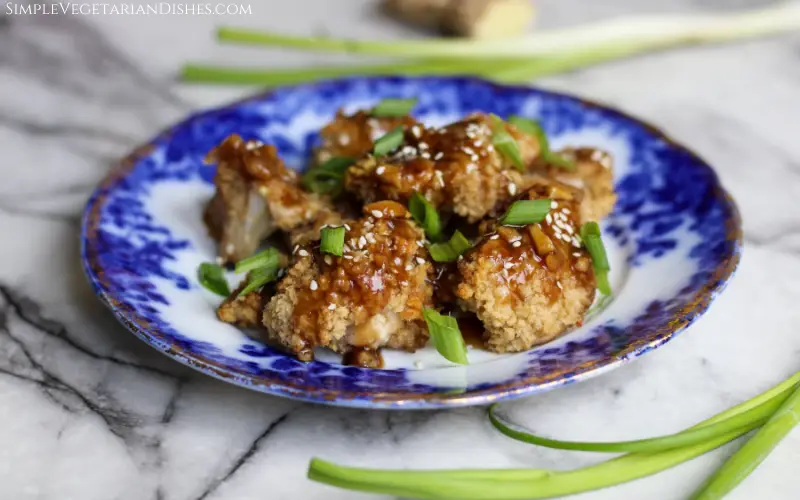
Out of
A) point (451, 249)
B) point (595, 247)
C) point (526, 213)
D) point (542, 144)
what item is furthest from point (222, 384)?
point (542, 144)

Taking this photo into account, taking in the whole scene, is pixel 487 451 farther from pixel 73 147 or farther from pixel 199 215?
pixel 73 147

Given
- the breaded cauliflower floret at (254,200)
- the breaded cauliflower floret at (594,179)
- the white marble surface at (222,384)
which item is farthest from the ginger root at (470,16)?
the breaded cauliflower floret at (254,200)

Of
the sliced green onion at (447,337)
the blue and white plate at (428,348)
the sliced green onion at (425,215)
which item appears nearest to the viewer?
the blue and white plate at (428,348)

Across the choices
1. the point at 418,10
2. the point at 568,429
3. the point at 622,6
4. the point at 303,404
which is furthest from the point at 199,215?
the point at 622,6

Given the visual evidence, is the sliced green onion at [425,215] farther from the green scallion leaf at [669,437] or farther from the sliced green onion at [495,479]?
the sliced green onion at [495,479]

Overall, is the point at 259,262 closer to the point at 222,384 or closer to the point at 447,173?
the point at 222,384

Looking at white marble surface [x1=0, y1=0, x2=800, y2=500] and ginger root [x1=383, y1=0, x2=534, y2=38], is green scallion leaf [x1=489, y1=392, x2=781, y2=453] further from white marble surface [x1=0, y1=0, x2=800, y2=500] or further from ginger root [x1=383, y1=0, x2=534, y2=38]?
ginger root [x1=383, y1=0, x2=534, y2=38]

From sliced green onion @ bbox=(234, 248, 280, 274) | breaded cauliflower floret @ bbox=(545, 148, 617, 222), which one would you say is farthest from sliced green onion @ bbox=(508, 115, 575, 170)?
sliced green onion @ bbox=(234, 248, 280, 274)
